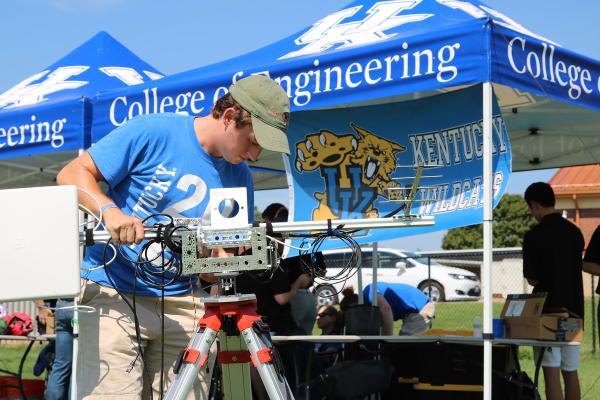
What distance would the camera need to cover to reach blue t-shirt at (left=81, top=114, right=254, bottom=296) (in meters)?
3.10

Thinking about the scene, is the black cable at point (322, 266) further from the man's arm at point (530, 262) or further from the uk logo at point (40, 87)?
the uk logo at point (40, 87)

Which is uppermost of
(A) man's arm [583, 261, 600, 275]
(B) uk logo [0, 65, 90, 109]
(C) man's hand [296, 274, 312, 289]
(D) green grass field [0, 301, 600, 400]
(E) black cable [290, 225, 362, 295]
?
(B) uk logo [0, 65, 90, 109]

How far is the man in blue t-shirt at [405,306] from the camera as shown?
7727mm

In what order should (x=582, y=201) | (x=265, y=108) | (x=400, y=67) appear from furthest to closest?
(x=582, y=201) → (x=400, y=67) → (x=265, y=108)

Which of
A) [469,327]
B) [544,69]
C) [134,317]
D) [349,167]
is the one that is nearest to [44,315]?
[349,167]

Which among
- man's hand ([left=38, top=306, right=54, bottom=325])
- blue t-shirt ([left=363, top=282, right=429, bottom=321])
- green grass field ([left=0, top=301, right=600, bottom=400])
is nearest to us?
blue t-shirt ([left=363, top=282, right=429, bottom=321])

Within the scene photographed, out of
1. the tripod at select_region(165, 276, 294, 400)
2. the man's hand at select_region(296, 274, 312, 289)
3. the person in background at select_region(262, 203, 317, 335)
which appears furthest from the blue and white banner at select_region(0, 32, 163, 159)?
the tripod at select_region(165, 276, 294, 400)

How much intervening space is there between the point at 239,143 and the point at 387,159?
2.67 metres

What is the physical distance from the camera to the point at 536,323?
532 cm

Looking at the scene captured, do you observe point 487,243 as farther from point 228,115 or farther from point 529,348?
point 529,348

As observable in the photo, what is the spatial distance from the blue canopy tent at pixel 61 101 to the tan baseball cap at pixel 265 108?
10.8 ft

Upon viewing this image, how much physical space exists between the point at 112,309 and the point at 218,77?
2.65 meters

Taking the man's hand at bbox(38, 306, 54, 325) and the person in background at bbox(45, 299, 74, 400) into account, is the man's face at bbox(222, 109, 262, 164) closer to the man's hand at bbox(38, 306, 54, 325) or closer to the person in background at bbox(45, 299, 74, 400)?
the person in background at bbox(45, 299, 74, 400)

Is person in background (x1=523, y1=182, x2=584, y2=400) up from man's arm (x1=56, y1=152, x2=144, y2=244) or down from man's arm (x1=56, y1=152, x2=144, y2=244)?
down
